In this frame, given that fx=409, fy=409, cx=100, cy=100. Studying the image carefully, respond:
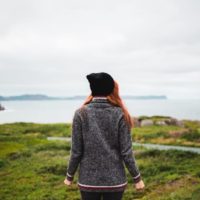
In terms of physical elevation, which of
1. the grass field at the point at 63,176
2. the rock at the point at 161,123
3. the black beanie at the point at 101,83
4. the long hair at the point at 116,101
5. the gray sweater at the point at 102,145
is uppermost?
the black beanie at the point at 101,83

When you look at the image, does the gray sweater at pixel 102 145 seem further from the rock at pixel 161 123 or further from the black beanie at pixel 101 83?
the rock at pixel 161 123

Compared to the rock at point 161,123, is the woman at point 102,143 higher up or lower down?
higher up

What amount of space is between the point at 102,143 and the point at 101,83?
2.91 ft

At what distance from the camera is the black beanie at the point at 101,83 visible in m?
6.09

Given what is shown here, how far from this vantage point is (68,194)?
15.5m

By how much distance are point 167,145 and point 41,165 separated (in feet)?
67.4

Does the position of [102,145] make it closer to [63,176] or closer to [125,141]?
[125,141]

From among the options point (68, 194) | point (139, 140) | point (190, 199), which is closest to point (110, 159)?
point (190, 199)

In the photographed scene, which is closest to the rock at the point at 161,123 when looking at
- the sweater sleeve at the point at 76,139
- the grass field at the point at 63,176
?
the grass field at the point at 63,176

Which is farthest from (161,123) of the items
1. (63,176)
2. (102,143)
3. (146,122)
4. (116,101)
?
(102,143)

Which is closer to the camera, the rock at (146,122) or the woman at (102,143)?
the woman at (102,143)

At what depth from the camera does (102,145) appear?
597 centimetres

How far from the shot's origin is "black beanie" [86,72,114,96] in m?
6.09

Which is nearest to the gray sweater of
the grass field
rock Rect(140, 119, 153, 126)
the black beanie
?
the black beanie
